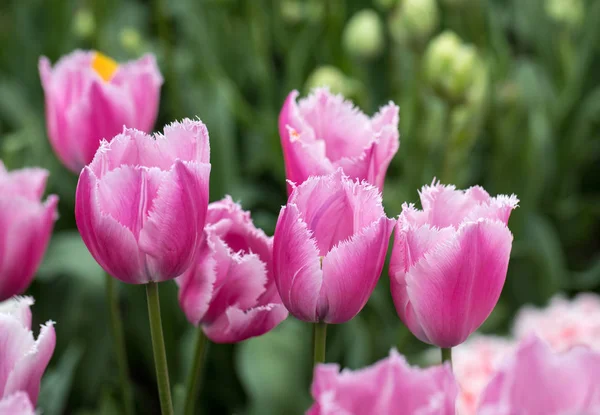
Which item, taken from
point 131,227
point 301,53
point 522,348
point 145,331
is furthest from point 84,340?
point 522,348

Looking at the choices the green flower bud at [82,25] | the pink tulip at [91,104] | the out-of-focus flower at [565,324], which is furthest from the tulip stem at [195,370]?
the green flower bud at [82,25]

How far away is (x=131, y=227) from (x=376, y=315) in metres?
0.80

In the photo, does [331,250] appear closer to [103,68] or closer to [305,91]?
[103,68]

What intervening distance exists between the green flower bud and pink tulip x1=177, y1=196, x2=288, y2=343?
1138mm

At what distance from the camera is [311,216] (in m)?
0.37

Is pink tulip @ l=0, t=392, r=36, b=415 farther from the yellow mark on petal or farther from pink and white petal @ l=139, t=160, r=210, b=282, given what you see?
the yellow mark on petal

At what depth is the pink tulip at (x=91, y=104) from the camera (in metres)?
0.62

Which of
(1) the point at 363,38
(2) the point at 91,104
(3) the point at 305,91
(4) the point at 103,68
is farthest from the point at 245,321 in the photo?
(3) the point at 305,91

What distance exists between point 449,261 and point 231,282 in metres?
0.11

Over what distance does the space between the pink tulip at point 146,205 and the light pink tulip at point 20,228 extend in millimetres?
148

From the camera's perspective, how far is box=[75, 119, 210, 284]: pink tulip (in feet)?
1.17

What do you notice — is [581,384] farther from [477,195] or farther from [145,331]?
[145,331]

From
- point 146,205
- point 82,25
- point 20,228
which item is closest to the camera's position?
point 146,205

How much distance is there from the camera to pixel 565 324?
0.99 meters
